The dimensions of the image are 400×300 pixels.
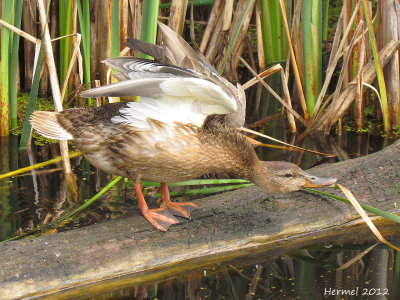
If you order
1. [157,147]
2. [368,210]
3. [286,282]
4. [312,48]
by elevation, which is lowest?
[286,282]

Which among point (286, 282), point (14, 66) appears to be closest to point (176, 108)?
point (286, 282)

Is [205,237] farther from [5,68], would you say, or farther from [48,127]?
[5,68]

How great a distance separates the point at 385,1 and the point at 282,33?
1901 mm

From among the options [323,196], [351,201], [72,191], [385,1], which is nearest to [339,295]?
[351,201]

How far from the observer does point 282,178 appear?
3744 millimetres

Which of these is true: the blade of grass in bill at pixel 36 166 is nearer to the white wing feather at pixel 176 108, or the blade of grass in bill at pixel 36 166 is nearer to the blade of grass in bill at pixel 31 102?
the blade of grass in bill at pixel 31 102

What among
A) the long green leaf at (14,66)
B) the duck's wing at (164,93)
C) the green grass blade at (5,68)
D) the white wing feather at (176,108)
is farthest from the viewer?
the green grass blade at (5,68)

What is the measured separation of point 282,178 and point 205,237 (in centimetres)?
64

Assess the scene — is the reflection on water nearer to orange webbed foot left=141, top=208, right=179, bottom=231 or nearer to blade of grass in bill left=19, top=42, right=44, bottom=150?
orange webbed foot left=141, top=208, right=179, bottom=231

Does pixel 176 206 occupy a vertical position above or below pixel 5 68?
below

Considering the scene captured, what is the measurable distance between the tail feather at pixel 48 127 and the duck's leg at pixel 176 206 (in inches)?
26.4

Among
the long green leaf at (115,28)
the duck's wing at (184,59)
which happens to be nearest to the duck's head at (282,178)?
the duck's wing at (184,59)

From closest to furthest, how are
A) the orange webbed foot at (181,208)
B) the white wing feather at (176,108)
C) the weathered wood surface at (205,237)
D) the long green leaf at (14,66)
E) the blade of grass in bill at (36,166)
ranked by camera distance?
the weathered wood surface at (205,237)
the white wing feather at (176,108)
the orange webbed foot at (181,208)
the blade of grass in bill at (36,166)
the long green leaf at (14,66)

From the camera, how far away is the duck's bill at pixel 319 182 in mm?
3653
